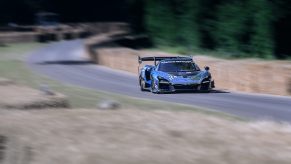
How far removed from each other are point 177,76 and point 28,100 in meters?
10.7

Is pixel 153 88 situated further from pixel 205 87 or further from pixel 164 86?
pixel 205 87

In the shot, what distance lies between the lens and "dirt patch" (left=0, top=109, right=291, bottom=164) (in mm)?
9375

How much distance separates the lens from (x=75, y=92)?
2697 cm

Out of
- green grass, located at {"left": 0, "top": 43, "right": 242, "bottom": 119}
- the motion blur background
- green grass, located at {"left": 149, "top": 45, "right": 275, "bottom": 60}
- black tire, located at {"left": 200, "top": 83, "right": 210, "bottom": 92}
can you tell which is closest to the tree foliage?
the motion blur background

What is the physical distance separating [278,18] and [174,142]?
25251 millimetres

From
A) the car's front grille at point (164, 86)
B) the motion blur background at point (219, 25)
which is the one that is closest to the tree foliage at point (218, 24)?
the motion blur background at point (219, 25)

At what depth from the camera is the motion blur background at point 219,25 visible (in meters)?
35.2

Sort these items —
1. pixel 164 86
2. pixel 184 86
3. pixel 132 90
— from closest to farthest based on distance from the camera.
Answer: pixel 184 86 → pixel 164 86 → pixel 132 90

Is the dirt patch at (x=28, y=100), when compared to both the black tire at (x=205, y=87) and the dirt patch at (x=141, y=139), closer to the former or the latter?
the dirt patch at (x=141, y=139)

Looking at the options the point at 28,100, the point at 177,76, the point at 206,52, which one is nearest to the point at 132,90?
the point at 177,76

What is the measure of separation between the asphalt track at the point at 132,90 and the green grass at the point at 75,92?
0.70m

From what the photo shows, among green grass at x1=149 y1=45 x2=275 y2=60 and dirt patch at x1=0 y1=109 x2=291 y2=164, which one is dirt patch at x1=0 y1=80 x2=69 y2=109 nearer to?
dirt patch at x1=0 y1=109 x2=291 y2=164

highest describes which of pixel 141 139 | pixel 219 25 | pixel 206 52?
pixel 219 25

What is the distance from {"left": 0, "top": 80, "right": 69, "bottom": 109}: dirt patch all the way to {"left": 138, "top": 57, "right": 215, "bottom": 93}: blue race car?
8287mm
